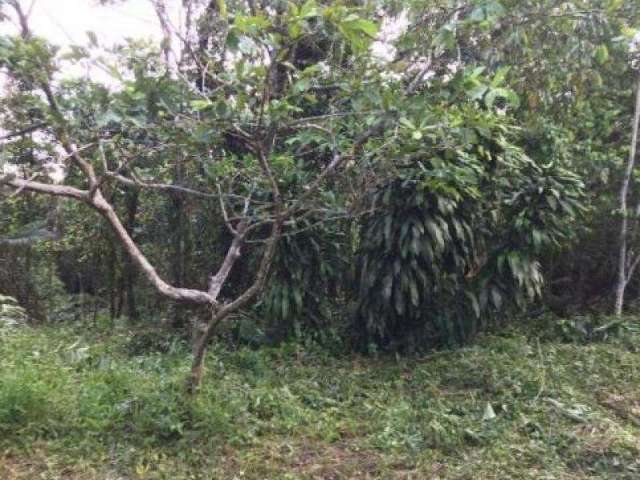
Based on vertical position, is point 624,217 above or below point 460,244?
above

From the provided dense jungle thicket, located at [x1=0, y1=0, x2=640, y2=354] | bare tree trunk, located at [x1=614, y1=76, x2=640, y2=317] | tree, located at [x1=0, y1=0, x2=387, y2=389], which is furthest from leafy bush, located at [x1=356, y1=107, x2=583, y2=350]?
tree, located at [x1=0, y1=0, x2=387, y2=389]

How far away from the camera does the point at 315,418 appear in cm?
394

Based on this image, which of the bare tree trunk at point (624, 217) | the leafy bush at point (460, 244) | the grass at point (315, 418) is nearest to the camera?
the grass at point (315, 418)

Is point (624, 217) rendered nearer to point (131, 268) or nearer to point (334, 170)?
point (334, 170)

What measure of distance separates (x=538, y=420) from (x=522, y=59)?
2405 millimetres

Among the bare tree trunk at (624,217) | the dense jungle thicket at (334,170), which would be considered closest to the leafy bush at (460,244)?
the dense jungle thicket at (334,170)

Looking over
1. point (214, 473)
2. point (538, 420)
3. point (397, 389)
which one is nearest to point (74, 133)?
point (214, 473)

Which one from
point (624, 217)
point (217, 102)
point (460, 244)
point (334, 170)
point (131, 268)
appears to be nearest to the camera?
point (217, 102)

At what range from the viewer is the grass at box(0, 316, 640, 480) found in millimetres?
3314

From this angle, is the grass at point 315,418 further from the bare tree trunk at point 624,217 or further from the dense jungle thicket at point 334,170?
the bare tree trunk at point 624,217

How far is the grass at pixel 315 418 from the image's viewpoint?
3314mm

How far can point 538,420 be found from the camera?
3.83 meters

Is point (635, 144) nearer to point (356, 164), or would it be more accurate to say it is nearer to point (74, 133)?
point (356, 164)

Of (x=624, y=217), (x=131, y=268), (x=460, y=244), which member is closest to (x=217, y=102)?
(x=460, y=244)
